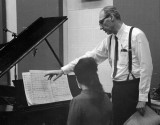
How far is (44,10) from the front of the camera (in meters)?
4.57

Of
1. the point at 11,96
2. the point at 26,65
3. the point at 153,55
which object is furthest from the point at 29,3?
the point at 153,55

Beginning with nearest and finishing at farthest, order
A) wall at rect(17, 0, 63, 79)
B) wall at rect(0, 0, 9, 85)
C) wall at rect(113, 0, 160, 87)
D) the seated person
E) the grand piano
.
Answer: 1. the seated person
2. the grand piano
3. wall at rect(113, 0, 160, 87)
4. wall at rect(17, 0, 63, 79)
5. wall at rect(0, 0, 9, 85)

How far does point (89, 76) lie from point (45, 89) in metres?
0.84

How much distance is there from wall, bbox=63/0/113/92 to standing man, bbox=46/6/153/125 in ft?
3.76

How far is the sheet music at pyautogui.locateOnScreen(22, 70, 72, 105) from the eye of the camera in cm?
267

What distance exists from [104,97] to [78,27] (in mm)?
2348

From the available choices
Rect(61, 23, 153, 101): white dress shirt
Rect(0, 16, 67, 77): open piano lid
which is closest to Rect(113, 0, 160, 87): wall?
Rect(61, 23, 153, 101): white dress shirt

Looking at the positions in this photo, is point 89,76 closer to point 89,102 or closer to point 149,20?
point 89,102

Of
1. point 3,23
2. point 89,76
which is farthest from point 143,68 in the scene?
point 3,23

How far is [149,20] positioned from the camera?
351 cm

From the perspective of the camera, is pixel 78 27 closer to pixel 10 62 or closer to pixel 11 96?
pixel 11 96

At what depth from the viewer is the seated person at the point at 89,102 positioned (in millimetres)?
1914

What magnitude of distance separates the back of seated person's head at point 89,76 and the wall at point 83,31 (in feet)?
6.43

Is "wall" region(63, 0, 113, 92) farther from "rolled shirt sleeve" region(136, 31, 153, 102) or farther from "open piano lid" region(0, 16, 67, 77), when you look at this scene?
"rolled shirt sleeve" region(136, 31, 153, 102)
